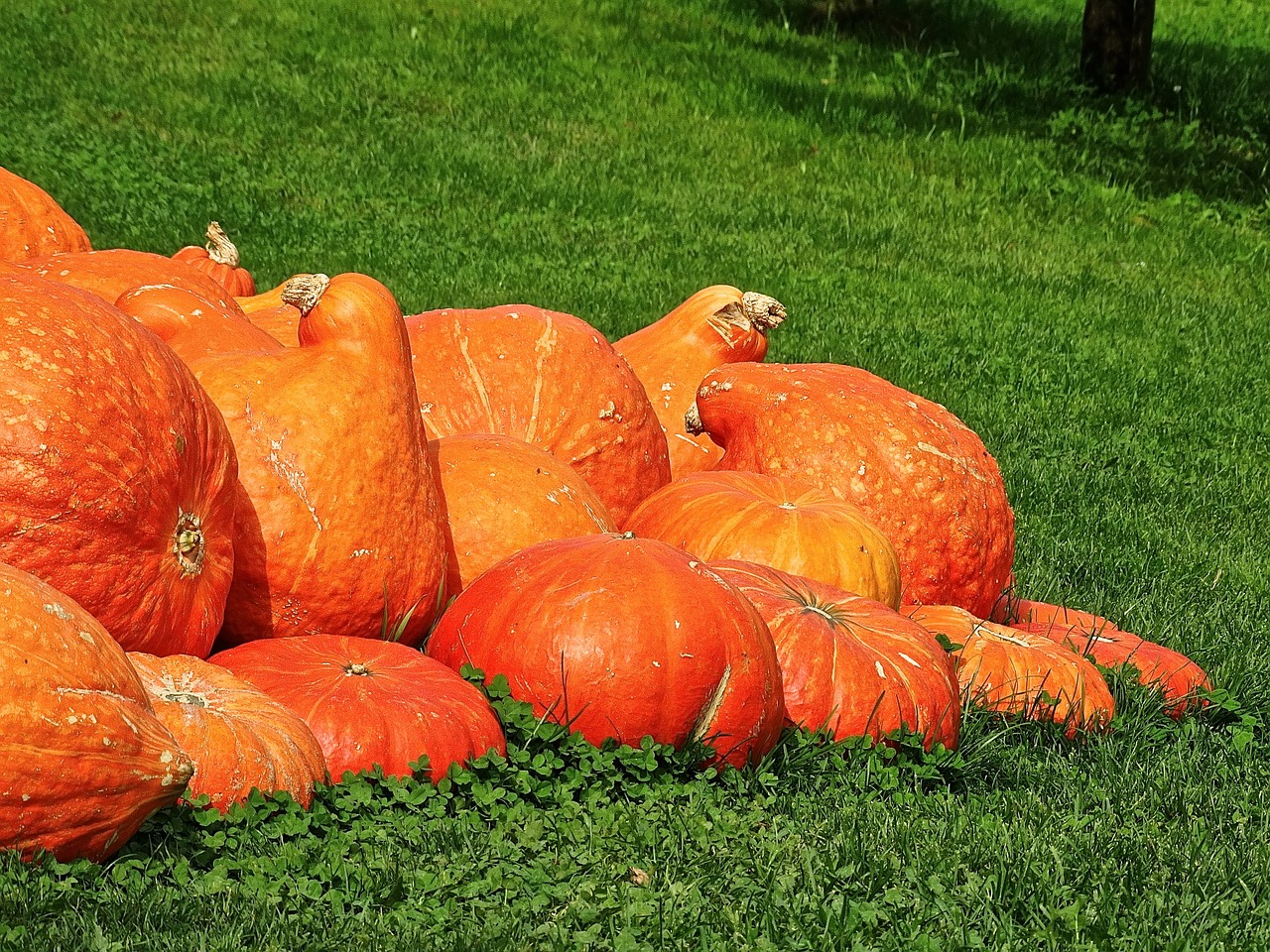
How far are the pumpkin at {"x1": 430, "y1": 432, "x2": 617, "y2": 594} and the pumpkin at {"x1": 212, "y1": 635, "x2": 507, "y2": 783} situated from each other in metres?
0.59

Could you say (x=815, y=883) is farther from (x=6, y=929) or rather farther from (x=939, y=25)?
(x=939, y=25)

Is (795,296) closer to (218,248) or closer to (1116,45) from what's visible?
(218,248)

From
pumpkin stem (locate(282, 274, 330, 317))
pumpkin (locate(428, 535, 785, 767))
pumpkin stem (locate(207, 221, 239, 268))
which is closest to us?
pumpkin (locate(428, 535, 785, 767))

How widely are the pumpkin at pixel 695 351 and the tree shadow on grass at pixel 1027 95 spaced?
327 inches

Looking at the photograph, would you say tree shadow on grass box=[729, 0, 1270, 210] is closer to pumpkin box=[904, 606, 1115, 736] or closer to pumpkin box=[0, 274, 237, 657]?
pumpkin box=[904, 606, 1115, 736]

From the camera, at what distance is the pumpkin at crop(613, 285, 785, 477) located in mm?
5262

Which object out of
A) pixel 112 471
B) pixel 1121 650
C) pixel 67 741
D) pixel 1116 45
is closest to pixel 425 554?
pixel 112 471

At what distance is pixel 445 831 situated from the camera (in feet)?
9.73

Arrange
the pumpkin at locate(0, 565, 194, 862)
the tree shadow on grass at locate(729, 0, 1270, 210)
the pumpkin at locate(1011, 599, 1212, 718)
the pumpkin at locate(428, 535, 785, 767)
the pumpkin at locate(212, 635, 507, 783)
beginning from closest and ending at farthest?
the pumpkin at locate(0, 565, 194, 862) < the pumpkin at locate(212, 635, 507, 783) < the pumpkin at locate(428, 535, 785, 767) < the pumpkin at locate(1011, 599, 1212, 718) < the tree shadow on grass at locate(729, 0, 1270, 210)

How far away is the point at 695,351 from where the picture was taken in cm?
547

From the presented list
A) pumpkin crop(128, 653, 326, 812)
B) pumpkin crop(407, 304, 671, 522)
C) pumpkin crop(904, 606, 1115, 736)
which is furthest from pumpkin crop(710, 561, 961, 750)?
pumpkin crop(128, 653, 326, 812)

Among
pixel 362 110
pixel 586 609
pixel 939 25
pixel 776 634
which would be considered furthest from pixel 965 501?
pixel 939 25

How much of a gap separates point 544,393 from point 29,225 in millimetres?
1993

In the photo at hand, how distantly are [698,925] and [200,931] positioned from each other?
93cm
